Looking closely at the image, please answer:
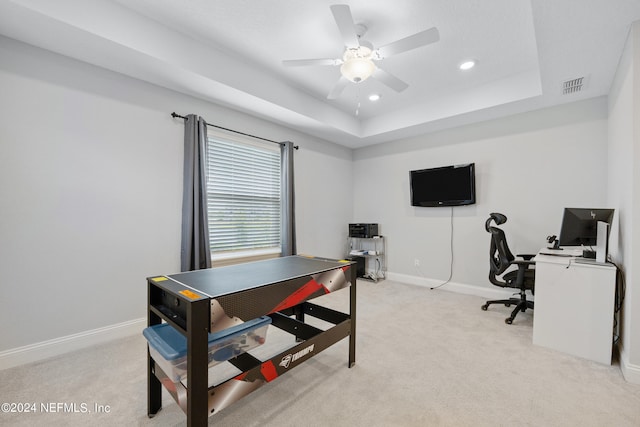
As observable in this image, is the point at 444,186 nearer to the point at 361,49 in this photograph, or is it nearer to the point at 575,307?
the point at 575,307

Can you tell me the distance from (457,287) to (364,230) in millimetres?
1680

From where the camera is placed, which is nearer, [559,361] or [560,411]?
[560,411]

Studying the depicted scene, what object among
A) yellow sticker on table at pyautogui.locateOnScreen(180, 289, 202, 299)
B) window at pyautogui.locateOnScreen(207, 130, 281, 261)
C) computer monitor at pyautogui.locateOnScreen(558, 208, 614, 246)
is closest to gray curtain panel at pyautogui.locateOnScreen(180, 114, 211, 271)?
window at pyautogui.locateOnScreen(207, 130, 281, 261)

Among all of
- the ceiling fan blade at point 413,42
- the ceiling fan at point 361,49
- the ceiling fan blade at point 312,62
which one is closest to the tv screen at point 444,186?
the ceiling fan at point 361,49

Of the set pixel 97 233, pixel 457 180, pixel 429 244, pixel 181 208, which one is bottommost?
pixel 429 244

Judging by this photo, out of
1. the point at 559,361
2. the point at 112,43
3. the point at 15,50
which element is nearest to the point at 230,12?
the point at 112,43

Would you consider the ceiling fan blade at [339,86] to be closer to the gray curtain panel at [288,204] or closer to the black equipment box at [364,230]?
the gray curtain panel at [288,204]

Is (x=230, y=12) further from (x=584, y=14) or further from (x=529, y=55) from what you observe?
(x=529, y=55)

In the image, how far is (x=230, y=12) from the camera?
216 centimetres

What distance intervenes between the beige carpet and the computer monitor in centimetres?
99

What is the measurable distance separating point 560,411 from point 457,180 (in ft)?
9.63

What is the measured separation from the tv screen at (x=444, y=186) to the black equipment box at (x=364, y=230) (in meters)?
0.81

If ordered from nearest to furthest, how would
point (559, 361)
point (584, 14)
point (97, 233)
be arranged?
point (584, 14)
point (559, 361)
point (97, 233)

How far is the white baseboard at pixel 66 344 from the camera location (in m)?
2.01
